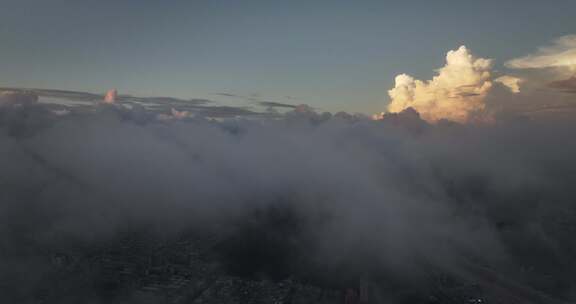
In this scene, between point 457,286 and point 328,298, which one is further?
point 457,286

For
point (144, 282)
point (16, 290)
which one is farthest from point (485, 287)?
point (16, 290)

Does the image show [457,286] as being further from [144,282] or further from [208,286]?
[144,282]

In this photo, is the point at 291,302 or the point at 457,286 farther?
the point at 457,286

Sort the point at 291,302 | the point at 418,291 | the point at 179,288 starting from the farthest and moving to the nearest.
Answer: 1. the point at 179,288
2. the point at 418,291
3. the point at 291,302

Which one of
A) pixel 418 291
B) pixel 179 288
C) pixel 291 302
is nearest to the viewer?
pixel 291 302

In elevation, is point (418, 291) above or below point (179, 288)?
above

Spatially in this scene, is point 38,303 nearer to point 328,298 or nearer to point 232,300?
point 232,300

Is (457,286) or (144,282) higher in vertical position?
(457,286)

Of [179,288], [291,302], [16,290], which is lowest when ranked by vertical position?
[16,290]

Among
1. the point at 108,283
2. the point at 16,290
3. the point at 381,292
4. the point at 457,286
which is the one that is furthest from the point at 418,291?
the point at 16,290
